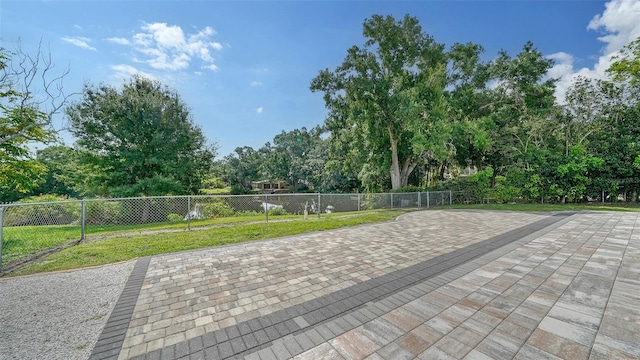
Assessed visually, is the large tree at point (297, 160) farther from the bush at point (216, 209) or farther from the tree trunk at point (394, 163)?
the bush at point (216, 209)

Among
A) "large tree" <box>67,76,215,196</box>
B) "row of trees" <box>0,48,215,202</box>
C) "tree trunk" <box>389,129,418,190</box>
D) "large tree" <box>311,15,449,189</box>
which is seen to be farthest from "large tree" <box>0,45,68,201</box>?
"tree trunk" <box>389,129,418,190</box>

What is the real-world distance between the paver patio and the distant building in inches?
1482

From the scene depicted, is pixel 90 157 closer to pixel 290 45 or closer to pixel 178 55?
pixel 178 55

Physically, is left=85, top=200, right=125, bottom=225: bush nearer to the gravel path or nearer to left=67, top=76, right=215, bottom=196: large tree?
the gravel path

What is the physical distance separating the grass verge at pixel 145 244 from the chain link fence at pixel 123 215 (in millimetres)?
597

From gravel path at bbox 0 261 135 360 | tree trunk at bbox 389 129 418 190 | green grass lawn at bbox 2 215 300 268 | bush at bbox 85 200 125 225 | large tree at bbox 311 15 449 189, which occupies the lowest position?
gravel path at bbox 0 261 135 360

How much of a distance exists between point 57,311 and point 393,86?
1454 cm

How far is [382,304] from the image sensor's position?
246cm

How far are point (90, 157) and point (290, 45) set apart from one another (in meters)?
10.8

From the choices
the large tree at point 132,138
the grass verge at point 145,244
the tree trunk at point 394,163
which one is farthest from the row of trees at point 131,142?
the tree trunk at point 394,163

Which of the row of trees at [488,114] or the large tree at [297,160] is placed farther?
the large tree at [297,160]

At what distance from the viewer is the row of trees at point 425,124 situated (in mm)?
11586

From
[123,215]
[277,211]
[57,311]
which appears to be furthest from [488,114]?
[57,311]

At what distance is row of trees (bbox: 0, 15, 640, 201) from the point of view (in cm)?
1159
